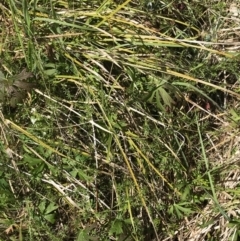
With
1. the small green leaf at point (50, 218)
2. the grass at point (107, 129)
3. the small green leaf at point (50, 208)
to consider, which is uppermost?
the grass at point (107, 129)

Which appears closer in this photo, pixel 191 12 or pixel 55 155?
pixel 55 155

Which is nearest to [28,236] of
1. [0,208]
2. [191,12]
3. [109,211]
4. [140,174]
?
[0,208]

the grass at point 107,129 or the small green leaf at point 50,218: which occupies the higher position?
the grass at point 107,129

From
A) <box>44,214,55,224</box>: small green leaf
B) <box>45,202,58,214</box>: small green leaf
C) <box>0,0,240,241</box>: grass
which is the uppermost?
<box>0,0,240,241</box>: grass

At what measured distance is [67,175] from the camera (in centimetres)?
223

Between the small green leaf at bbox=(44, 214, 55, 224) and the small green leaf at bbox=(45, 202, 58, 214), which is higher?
the small green leaf at bbox=(45, 202, 58, 214)

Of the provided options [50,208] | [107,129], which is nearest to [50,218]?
[50,208]

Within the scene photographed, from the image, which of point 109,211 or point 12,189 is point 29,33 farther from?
point 109,211

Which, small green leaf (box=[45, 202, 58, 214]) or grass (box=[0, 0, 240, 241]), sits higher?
grass (box=[0, 0, 240, 241])

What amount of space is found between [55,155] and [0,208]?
301 millimetres

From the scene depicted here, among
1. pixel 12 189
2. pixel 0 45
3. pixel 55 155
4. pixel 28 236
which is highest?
Result: pixel 0 45

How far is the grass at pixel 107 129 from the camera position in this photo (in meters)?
2.22

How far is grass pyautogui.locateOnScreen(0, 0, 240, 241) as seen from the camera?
2.22m

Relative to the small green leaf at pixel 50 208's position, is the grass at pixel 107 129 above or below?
above
